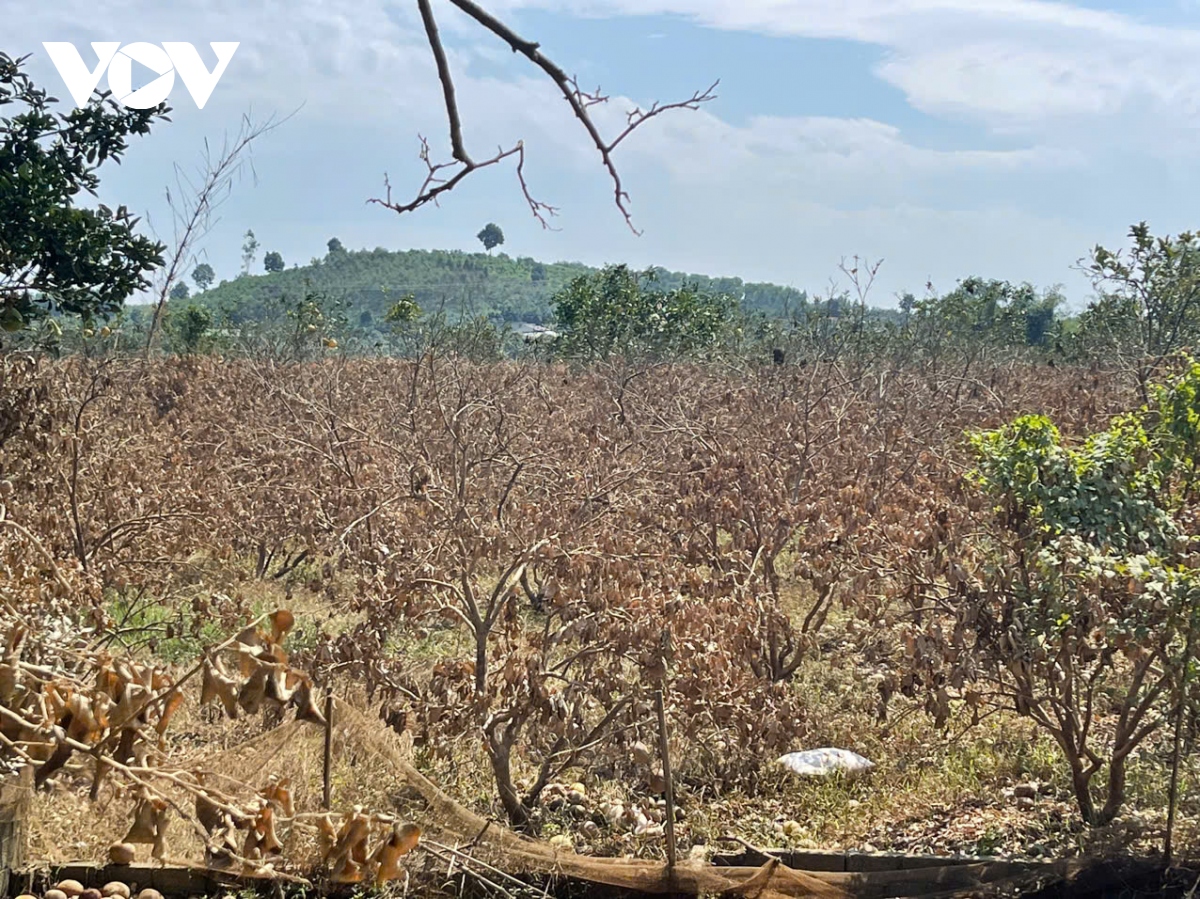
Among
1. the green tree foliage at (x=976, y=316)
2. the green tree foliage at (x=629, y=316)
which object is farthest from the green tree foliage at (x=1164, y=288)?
the green tree foliage at (x=629, y=316)

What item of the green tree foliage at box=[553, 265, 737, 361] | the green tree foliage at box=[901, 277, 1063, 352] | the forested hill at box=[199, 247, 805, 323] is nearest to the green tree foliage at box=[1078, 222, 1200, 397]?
the green tree foliage at box=[901, 277, 1063, 352]

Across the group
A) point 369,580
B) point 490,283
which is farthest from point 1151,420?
point 490,283

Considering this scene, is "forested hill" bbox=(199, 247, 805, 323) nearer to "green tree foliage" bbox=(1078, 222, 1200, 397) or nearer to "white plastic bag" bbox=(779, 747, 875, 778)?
"green tree foliage" bbox=(1078, 222, 1200, 397)

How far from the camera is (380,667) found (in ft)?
16.1

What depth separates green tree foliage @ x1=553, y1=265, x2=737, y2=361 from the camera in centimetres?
2414

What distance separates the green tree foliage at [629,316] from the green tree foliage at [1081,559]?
1777 centimetres

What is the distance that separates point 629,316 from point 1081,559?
22.1m

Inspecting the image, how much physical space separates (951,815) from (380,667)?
2458 millimetres

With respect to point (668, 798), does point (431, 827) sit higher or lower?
lower

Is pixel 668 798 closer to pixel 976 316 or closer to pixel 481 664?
pixel 481 664

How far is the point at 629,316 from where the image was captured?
2600 centimetres

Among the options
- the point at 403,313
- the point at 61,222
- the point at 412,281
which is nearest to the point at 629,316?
the point at 403,313

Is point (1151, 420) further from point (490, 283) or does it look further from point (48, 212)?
point (490, 283)

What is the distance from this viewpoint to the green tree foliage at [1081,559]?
414cm
